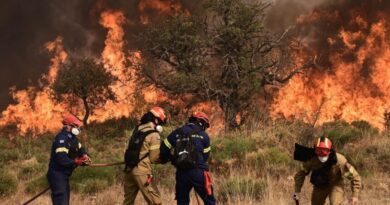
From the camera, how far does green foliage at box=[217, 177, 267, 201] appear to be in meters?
12.2

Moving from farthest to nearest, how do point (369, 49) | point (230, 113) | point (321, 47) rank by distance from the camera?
point (321, 47) < point (369, 49) < point (230, 113)

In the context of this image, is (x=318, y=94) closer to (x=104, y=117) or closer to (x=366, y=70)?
(x=366, y=70)

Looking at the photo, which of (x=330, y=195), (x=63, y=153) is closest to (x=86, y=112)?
(x=63, y=153)

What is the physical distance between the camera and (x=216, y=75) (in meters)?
26.3

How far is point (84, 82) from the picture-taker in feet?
101

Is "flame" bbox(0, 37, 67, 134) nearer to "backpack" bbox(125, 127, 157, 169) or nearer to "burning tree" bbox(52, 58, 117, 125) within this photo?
"burning tree" bbox(52, 58, 117, 125)

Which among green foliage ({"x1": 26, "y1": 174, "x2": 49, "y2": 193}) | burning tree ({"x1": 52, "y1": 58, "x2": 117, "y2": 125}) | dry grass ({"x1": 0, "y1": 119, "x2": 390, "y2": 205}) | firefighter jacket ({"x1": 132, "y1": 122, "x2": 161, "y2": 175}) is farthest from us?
burning tree ({"x1": 52, "y1": 58, "x2": 117, "y2": 125})

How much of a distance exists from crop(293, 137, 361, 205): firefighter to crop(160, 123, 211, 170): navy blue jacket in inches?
58.9

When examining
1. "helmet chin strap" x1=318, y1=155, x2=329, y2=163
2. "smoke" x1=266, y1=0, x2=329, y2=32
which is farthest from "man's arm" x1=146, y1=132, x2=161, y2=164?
"smoke" x1=266, y1=0, x2=329, y2=32

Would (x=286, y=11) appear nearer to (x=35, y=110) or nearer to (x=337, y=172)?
(x=35, y=110)

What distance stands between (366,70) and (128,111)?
12949mm

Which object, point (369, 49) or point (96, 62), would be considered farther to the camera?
point (96, 62)

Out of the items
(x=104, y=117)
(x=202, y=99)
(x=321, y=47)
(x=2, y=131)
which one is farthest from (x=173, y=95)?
(x=2, y=131)

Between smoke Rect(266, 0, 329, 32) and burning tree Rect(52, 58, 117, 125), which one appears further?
smoke Rect(266, 0, 329, 32)
